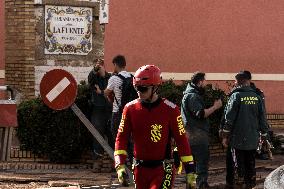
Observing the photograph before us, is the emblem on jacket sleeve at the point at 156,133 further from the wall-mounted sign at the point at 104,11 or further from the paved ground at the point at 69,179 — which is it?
the wall-mounted sign at the point at 104,11

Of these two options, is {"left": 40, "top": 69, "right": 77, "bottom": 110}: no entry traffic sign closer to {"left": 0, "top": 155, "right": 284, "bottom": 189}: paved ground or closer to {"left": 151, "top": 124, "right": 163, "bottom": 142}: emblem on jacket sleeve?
{"left": 0, "top": 155, "right": 284, "bottom": 189}: paved ground

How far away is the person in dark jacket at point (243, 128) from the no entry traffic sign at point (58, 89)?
7.76 ft

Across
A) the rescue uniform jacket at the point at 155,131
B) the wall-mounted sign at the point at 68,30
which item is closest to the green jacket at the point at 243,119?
the rescue uniform jacket at the point at 155,131

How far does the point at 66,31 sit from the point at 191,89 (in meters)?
6.12

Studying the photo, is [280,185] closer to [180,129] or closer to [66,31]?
[180,129]

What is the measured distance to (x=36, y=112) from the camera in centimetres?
1348

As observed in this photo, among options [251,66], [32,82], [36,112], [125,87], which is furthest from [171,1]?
[125,87]

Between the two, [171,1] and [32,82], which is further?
[171,1]

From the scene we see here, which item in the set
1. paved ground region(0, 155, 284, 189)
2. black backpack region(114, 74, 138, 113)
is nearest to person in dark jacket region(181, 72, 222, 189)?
paved ground region(0, 155, 284, 189)

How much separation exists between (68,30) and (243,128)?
259 inches

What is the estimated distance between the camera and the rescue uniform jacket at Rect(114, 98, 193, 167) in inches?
297

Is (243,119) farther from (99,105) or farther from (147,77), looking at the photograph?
(147,77)

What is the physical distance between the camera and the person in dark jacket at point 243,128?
430 inches

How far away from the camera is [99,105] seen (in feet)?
42.5
